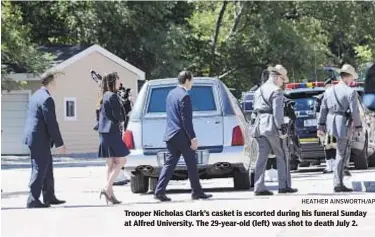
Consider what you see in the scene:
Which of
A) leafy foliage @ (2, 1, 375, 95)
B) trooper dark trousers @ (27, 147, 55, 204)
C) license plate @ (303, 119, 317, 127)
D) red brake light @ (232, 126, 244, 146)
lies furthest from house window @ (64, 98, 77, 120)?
trooper dark trousers @ (27, 147, 55, 204)

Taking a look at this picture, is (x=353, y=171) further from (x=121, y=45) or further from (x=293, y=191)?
(x=121, y=45)

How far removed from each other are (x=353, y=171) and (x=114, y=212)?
24.6 ft

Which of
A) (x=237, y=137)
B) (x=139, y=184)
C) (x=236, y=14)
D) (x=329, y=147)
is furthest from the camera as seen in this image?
(x=236, y=14)

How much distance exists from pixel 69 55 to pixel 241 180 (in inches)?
706

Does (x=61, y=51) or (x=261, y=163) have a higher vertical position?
(x=61, y=51)

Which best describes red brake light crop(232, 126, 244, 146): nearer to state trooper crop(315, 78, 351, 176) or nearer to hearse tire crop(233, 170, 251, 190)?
hearse tire crop(233, 170, 251, 190)

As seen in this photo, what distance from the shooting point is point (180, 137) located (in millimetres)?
11039

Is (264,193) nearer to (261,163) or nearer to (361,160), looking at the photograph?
(261,163)

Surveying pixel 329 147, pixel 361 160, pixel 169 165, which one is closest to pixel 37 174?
pixel 169 165

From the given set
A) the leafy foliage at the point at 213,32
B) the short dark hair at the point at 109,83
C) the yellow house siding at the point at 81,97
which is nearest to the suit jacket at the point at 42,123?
the short dark hair at the point at 109,83

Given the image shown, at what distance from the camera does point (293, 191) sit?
1170cm

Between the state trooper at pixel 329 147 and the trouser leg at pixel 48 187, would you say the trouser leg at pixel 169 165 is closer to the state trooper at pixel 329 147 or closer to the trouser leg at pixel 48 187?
the trouser leg at pixel 48 187

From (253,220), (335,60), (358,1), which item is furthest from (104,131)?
(335,60)

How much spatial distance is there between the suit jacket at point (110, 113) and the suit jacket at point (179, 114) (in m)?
0.61
